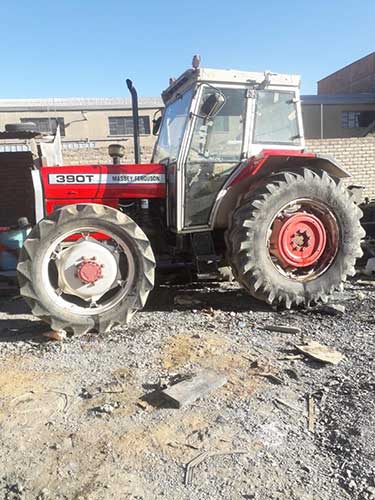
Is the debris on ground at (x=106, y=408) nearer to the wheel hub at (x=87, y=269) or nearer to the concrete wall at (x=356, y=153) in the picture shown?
the wheel hub at (x=87, y=269)

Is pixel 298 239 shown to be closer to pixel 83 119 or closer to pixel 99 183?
pixel 99 183

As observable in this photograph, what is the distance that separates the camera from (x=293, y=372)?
338 cm

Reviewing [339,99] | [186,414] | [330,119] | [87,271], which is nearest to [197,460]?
[186,414]

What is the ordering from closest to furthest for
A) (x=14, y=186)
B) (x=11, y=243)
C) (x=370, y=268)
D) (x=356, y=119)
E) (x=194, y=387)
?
(x=194, y=387) < (x=11, y=243) < (x=370, y=268) < (x=14, y=186) < (x=356, y=119)

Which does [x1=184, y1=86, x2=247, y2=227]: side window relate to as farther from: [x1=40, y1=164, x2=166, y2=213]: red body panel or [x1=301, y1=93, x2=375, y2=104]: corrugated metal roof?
[x1=301, y1=93, x2=375, y2=104]: corrugated metal roof

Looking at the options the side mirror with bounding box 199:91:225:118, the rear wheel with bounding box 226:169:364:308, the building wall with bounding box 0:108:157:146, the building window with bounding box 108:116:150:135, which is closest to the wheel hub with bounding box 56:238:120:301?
the rear wheel with bounding box 226:169:364:308

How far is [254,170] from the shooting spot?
4.60 m

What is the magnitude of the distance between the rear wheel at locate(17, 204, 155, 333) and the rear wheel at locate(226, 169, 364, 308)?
99 cm

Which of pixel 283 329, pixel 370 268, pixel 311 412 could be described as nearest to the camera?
pixel 311 412

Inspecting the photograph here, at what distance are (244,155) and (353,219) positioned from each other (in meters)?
1.33

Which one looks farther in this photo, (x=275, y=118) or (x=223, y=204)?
(x=275, y=118)

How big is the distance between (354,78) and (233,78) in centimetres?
2607

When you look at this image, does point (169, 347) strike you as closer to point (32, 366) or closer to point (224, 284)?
point (32, 366)

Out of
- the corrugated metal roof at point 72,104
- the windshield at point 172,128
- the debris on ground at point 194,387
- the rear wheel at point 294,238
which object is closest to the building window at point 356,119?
the corrugated metal roof at point 72,104
